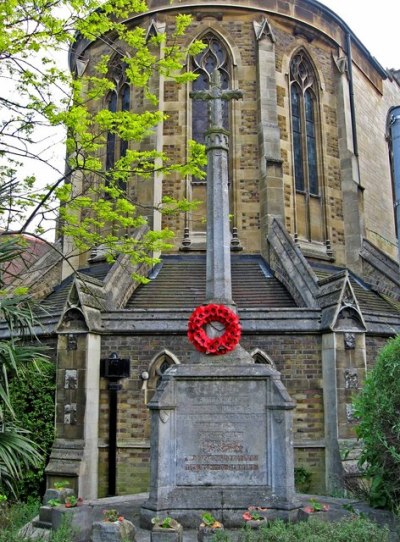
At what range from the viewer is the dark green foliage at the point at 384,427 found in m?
7.05

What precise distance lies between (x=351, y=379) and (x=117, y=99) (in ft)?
40.6

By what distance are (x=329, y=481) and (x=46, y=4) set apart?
9960 millimetres

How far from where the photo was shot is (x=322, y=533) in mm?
5504

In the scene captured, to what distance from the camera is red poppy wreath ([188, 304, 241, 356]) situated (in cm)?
789

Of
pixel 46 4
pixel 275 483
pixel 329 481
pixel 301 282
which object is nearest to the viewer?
pixel 275 483

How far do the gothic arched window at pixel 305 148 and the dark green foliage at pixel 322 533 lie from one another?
13.3m

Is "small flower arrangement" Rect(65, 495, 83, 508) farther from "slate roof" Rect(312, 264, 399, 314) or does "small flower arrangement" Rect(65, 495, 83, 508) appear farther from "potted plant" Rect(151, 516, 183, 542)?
"slate roof" Rect(312, 264, 399, 314)

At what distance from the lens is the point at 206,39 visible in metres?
18.4

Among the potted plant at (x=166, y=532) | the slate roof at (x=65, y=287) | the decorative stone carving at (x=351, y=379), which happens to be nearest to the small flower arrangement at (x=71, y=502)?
the potted plant at (x=166, y=532)

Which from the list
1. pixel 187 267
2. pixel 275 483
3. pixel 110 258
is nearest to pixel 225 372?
pixel 275 483

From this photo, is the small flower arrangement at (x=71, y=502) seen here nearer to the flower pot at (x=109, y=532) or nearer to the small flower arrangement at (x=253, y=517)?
the flower pot at (x=109, y=532)

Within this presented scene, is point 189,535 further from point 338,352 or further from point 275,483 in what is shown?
point 338,352

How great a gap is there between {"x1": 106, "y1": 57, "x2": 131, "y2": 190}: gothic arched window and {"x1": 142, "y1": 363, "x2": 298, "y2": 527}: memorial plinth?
498 inches

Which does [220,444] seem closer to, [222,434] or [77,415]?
[222,434]
